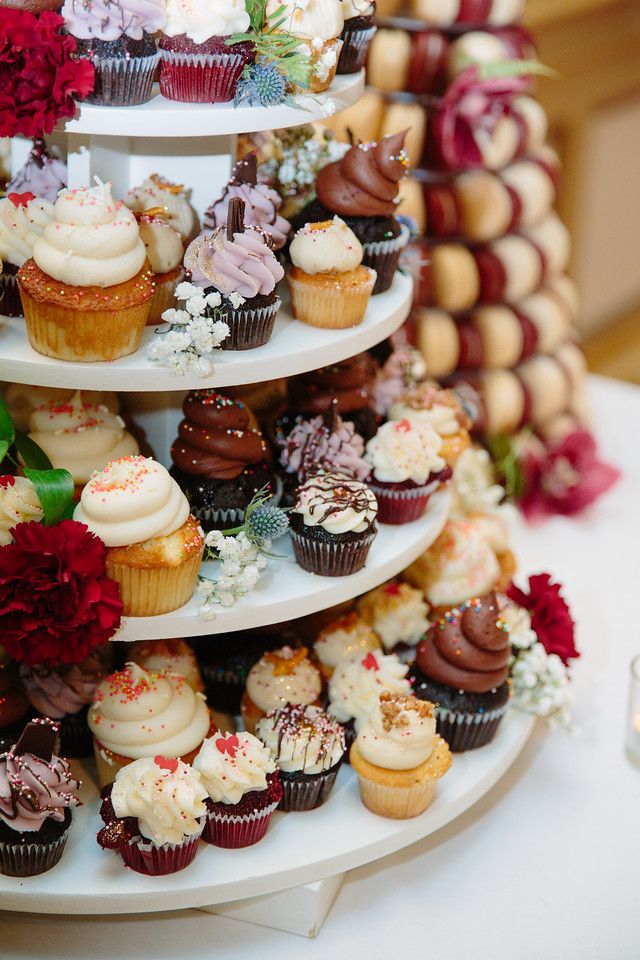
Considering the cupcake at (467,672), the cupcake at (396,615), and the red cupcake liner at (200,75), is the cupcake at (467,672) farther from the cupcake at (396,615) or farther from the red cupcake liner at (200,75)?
the red cupcake liner at (200,75)

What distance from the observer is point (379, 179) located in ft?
8.36

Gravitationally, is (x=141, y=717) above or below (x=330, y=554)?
below

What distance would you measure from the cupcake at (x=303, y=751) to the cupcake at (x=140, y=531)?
0.36m

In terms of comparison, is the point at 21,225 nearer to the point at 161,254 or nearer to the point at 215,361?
the point at 161,254

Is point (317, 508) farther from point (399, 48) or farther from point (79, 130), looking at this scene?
point (399, 48)

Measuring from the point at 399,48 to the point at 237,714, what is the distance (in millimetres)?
1846

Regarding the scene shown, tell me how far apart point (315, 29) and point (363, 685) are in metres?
1.27

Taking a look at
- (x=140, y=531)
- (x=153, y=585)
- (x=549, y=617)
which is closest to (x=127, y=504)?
(x=140, y=531)

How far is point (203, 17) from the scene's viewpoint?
2195 millimetres

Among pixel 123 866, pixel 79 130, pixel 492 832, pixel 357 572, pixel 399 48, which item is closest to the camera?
pixel 79 130

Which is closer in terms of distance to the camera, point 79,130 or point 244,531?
point 79,130

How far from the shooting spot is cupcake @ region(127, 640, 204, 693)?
2617 millimetres

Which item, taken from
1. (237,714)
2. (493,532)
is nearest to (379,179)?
(493,532)

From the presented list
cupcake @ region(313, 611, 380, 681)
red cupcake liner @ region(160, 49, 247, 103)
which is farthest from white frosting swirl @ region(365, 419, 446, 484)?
red cupcake liner @ region(160, 49, 247, 103)
